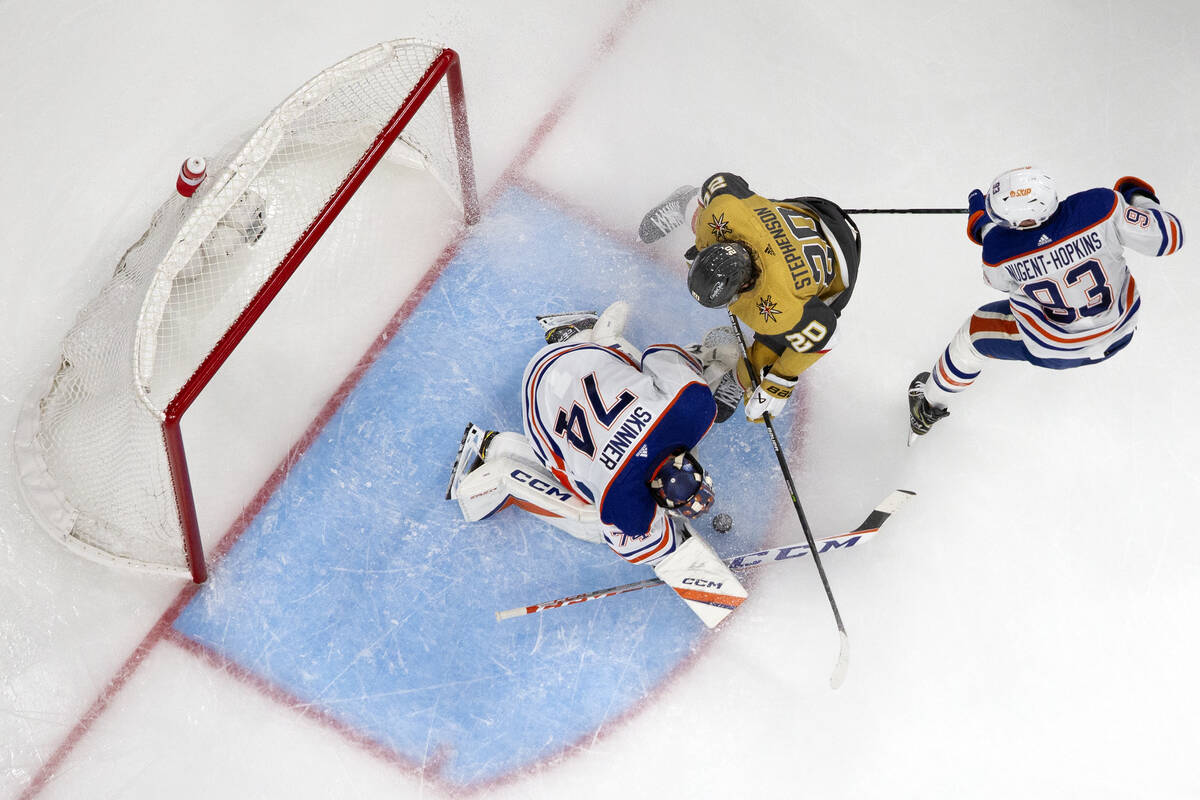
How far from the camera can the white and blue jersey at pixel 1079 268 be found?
2.78 m

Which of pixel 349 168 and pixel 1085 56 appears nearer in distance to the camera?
pixel 349 168

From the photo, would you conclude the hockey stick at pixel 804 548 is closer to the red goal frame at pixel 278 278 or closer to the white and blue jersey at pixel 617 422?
the white and blue jersey at pixel 617 422

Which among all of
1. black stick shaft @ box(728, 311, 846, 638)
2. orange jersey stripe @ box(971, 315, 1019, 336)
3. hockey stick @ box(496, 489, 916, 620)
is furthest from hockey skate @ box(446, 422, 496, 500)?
orange jersey stripe @ box(971, 315, 1019, 336)

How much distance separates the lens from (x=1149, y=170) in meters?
3.96

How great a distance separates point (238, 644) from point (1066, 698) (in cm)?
280

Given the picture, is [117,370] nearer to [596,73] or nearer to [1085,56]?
[596,73]

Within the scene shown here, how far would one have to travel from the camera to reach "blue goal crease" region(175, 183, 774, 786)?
3.27 meters

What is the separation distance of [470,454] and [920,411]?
159 centimetres

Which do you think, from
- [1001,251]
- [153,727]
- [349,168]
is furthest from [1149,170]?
[153,727]

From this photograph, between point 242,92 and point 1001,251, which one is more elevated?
point 1001,251

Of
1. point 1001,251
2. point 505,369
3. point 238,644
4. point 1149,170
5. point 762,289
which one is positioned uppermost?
point 1149,170

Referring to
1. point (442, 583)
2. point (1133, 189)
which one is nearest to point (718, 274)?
point (1133, 189)

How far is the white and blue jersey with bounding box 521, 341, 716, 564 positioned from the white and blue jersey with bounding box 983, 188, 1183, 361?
38.8 inches

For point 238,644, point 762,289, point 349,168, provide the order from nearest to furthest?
point 762,289 → point 349,168 → point 238,644
